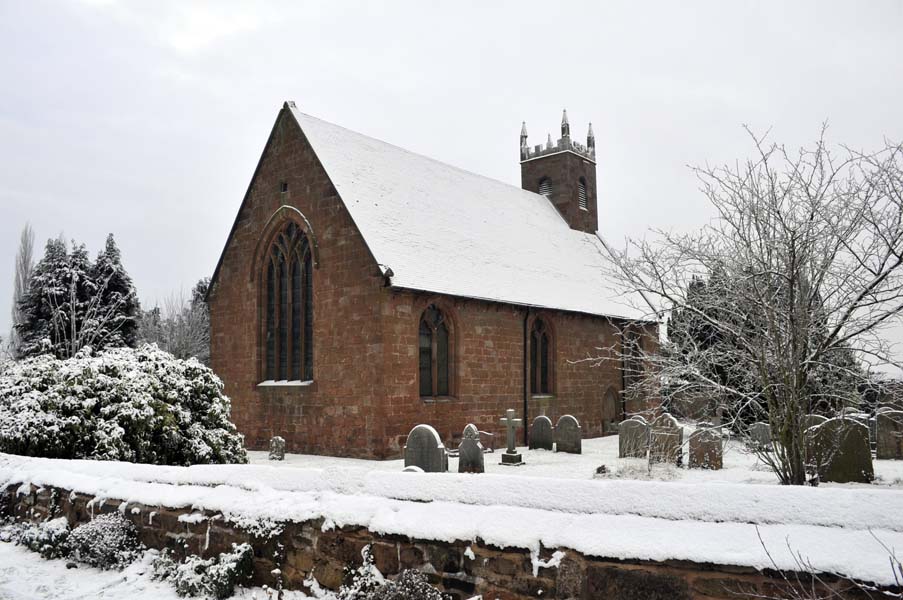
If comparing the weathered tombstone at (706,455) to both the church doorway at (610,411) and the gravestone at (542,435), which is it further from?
the church doorway at (610,411)

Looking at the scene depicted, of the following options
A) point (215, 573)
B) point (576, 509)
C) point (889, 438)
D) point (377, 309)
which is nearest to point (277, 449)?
point (377, 309)

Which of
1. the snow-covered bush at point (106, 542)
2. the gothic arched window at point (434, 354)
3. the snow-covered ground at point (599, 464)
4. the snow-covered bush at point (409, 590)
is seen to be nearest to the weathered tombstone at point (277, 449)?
the snow-covered ground at point (599, 464)

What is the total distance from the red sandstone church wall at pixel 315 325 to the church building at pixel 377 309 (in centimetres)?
4

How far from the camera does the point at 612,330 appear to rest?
1029 inches

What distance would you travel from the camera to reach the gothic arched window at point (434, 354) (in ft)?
60.5

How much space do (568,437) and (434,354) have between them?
13.9 ft

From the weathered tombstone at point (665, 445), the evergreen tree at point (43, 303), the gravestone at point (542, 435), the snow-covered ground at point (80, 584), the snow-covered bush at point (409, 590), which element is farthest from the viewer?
the evergreen tree at point (43, 303)

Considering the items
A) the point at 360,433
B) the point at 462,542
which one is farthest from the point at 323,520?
the point at 360,433

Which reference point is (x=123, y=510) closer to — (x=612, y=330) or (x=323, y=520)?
(x=323, y=520)

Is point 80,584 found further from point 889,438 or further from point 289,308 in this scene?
point 889,438

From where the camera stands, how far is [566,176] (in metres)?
30.9

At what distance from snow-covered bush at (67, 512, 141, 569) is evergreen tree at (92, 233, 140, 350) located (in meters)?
29.7

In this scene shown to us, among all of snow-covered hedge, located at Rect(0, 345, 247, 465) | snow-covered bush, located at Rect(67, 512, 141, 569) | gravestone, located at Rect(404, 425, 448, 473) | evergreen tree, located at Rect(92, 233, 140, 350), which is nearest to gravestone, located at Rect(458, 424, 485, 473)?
gravestone, located at Rect(404, 425, 448, 473)

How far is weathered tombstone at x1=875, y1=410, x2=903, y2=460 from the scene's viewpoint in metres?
15.9
